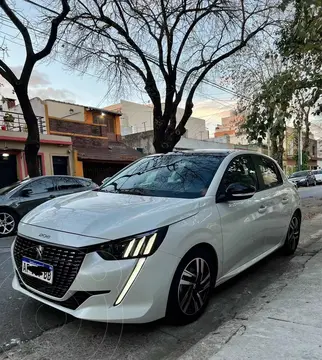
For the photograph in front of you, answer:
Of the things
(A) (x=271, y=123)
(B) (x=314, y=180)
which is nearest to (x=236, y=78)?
(A) (x=271, y=123)

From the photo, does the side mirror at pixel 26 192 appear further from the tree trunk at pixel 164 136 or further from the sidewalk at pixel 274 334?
the sidewalk at pixel 274 334

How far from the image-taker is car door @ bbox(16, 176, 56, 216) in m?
8.35

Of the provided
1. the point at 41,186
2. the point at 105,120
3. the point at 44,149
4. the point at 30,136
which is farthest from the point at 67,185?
the point at 105,120

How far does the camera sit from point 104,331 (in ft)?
9.71

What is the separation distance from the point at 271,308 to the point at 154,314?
3.90 feet

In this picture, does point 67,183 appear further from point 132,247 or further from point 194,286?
point 132,247

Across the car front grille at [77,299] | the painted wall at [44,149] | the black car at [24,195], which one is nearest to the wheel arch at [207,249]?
the car front grille at [77,299]

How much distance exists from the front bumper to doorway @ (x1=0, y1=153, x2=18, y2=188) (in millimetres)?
14847

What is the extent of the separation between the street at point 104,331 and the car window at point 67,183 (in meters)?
5.57

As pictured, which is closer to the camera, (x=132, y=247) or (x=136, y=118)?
(x=132, y=247)

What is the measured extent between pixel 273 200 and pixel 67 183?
6.65 m

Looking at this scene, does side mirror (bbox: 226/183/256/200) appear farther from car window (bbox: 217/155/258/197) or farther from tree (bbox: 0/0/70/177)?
tree (bbox: 0/0/70/177)

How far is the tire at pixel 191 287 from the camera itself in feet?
9.42

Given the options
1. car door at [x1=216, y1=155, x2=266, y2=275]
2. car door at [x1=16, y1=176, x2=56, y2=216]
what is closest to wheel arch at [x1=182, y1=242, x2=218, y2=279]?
car door at [x1=216, y1=155, x2=266, y2=275]
